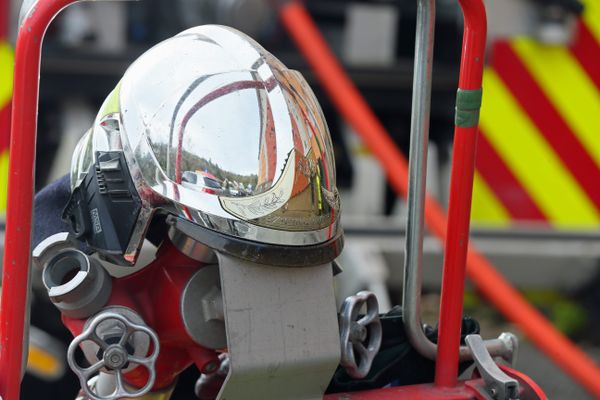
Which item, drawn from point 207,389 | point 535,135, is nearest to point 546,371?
point 535,135

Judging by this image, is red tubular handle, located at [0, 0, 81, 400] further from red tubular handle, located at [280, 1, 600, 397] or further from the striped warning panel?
the striped warning panel

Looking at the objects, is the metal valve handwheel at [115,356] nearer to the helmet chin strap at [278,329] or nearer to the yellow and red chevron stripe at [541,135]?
the helmet chin strap at [278,329]

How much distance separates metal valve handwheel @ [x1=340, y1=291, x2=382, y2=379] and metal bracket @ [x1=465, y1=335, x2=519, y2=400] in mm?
139

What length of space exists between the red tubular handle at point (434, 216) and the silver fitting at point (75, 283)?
1.39 metres

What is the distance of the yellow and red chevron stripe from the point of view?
3443 millimetres

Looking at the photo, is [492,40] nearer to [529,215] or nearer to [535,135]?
[535,135]

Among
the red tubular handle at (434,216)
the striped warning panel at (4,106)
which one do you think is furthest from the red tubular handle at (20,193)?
the striped warning panel at (4,106)

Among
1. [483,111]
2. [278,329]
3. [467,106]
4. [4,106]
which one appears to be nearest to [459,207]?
[467,106]

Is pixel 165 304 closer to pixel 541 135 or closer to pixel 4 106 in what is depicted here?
pixel 4 106

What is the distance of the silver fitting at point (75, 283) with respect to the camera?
4.10 feet

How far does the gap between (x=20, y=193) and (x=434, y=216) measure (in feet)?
5.73

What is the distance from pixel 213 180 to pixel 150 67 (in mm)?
177

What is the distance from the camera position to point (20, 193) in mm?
1194

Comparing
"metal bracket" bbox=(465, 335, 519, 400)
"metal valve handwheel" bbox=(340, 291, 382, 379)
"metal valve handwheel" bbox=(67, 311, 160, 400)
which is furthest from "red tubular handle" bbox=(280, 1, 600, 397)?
"metal valve handwheel" bbox=(67, 311, 160, 400)
